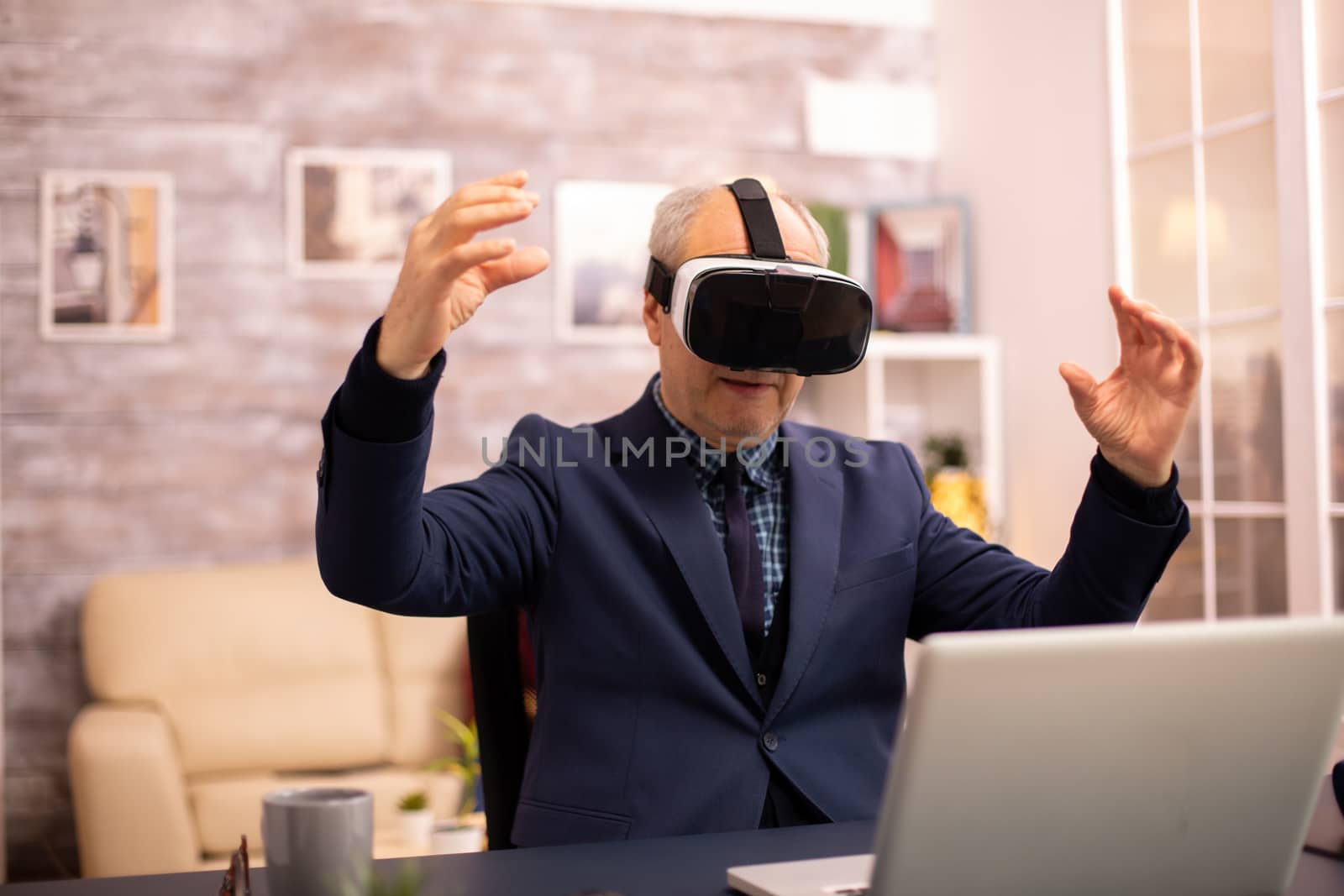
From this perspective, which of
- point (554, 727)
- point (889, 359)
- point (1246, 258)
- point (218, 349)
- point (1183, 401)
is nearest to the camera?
point (1183, 401)

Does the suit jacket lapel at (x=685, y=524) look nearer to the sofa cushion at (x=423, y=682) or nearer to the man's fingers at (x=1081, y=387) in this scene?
the man's fingers at (x=1081, y=387)

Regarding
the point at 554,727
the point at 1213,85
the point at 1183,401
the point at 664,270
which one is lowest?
the point at 554,727

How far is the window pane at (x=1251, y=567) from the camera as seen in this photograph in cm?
288

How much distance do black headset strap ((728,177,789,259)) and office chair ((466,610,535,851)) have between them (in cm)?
55

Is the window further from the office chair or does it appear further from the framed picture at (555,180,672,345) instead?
the office chair

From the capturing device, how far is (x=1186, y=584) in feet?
10.5

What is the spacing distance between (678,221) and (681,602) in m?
0.49

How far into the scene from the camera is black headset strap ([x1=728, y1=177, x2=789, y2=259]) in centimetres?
152

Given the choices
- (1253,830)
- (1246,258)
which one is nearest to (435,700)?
(1246,258)

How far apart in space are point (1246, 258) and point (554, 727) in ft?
7.33

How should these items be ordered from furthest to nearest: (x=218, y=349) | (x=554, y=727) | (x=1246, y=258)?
(x=218, y=349)
(x=1246, y=258)
(x=554, y=727)

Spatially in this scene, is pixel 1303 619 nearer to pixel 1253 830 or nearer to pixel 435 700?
pixel 1253 830

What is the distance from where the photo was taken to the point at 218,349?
3.69 metres

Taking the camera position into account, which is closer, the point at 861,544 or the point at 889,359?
the point at 861,544
